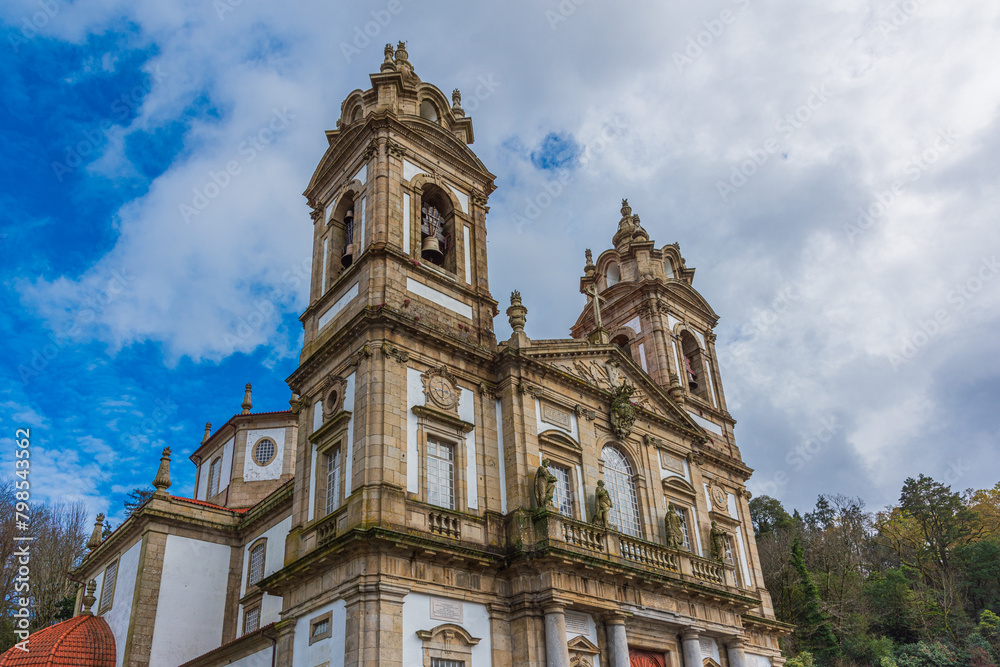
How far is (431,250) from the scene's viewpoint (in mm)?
20156

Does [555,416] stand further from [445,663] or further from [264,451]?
[264,451]

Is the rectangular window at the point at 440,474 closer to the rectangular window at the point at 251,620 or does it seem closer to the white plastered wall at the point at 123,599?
the rectangular window at the point at 251,620

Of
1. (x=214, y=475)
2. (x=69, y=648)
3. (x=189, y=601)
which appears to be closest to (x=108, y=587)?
(x=69, y=648)

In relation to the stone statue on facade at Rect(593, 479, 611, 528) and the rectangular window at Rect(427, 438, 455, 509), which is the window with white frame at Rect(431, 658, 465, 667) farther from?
the stone statue on facade at Rect(593, 479, 611, 528)

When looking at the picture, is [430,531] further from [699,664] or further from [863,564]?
[863,564]

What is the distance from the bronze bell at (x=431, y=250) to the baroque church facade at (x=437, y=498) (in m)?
0.07

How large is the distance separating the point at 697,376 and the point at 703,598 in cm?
1085

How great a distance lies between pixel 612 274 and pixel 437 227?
11488 mm

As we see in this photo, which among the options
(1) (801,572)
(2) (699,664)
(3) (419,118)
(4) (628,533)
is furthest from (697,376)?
(1) (801,572)

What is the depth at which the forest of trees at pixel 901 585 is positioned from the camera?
36.1 meters

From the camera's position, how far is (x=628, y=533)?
1977cm

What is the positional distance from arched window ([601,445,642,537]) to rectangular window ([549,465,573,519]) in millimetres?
1392

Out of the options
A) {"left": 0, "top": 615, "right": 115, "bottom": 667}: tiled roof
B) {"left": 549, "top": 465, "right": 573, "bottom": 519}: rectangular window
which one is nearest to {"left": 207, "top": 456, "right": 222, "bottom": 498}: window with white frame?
{"left": 0, "top": 615, "right": 115, "bottom": 667}: tiled roof

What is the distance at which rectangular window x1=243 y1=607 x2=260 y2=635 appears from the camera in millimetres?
22219
